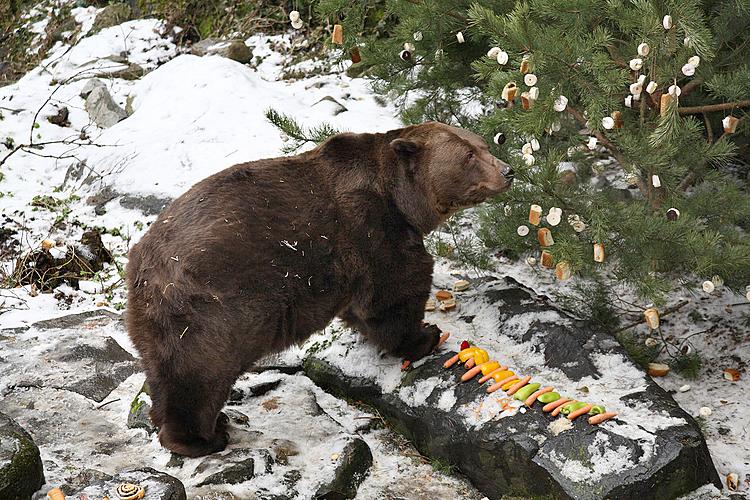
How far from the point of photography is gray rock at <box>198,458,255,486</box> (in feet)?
15.1

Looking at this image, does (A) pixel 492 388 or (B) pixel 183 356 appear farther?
(A) pixel 492 388

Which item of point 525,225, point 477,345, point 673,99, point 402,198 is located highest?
point 673,99

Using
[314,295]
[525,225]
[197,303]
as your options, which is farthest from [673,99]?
[197,303]

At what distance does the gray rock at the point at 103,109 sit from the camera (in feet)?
35.9

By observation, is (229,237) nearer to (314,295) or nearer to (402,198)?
(314,295)

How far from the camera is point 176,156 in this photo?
916cm

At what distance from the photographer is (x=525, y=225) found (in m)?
5.78

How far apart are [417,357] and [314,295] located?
991 millimetres

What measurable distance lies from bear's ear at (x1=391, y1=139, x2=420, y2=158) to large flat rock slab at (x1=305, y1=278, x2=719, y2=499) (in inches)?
54.7

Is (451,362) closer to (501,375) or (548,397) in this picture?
(501,375)

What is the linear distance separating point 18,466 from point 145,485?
635 millimetres

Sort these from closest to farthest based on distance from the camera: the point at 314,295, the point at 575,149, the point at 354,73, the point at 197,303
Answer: the point at 197,303 → the point at 314,295 → the point at 575,149 → the point at 354,73

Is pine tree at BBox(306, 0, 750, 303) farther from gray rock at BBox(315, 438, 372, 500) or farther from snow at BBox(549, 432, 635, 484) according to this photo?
gray rock at BBox(315, 438, 372, 500)

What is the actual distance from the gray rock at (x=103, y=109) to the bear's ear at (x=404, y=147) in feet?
21.7
